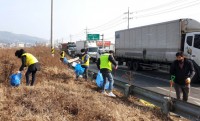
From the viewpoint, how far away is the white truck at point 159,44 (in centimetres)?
1655

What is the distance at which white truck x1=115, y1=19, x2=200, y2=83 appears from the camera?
54.3ft

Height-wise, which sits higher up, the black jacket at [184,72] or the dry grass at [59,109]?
the black jacket at [184,72]

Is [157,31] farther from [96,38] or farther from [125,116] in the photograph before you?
[96,38]

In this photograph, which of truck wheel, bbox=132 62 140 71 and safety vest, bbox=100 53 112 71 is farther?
truck wheel, bbox=132 62 140 71

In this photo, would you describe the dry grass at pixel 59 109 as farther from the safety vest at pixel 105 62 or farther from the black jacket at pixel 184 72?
the safety vest at pixel 105 62

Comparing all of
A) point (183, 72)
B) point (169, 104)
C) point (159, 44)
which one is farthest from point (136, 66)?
point (169, 104)

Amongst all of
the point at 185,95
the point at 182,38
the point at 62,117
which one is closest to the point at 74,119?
the point at 62,117

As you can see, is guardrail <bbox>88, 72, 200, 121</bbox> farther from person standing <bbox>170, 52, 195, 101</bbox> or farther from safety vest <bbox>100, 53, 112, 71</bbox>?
safety vest <bbox>100, 53, 112, 71</bbox>

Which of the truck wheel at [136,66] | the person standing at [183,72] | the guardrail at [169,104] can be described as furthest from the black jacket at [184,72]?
the truck wheel at [136,66]

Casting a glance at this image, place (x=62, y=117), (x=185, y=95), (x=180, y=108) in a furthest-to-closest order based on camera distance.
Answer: (x=185, y=95), (x=180, y=108), (x=62, y=117)

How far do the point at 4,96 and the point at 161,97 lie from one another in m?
3.81

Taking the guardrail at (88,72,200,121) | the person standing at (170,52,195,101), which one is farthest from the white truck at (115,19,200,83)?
the person standing at (170,52,195,101)

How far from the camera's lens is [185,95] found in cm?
820

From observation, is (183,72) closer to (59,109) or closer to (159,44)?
(59,109)
